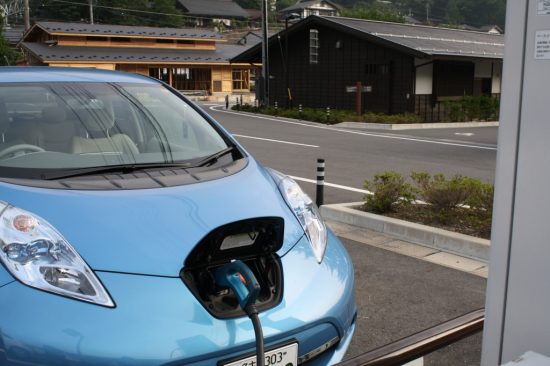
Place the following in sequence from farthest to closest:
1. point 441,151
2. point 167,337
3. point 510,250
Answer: point 441,151 < point 167,337 < point 510,250

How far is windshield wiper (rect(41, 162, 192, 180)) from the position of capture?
277 centimetres

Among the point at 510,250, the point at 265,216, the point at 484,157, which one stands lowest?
the point at 484,157

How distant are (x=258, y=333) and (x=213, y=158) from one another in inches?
57.3

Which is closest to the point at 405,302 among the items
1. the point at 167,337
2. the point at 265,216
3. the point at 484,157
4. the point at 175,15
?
the point at 265,216

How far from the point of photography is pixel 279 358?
220cm

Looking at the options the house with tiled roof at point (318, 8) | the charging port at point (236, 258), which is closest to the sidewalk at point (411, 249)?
the charging port at point (236, 258)

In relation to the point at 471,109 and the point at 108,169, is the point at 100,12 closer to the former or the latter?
the point at 471,109

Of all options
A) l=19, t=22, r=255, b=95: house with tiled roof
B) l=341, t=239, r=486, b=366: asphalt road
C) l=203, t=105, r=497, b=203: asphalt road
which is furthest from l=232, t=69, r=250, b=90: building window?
l=341, t=239, r=486, b=366: asphalt road

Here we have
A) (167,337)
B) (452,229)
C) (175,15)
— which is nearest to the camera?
(167,337)

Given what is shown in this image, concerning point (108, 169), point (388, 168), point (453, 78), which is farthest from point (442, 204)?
point (453, 78)

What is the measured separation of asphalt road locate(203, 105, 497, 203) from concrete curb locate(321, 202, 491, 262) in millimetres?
1507

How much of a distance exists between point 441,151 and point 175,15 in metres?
62.1

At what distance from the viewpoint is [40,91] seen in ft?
10.8

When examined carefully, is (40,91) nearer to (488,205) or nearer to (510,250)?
(510,250)
